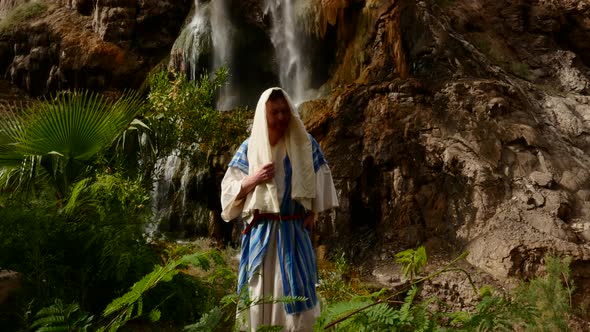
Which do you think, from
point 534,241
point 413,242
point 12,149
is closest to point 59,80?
point 12,149

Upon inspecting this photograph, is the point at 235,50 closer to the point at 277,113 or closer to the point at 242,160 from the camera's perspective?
the point at 242,160

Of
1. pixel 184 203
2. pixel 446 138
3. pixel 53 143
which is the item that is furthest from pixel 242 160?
pixel 184 203

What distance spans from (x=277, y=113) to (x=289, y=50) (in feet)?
27.4

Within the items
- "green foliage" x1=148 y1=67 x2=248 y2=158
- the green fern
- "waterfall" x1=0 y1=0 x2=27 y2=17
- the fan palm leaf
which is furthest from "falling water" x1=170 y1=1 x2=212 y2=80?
the green fern

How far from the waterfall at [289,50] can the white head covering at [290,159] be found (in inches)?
282

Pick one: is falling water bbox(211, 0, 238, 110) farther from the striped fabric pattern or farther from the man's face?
the man's face

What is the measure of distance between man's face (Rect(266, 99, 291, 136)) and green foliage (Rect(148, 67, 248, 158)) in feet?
10.8

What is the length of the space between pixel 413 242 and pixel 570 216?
193 cm

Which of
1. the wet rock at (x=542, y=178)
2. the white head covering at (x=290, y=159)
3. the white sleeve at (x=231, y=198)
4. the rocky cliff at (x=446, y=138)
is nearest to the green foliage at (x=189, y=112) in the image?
the rocky cliff at (x=446, y=138)

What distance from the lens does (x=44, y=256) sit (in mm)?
3562

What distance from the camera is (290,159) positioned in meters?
2.97

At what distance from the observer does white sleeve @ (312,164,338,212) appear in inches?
118

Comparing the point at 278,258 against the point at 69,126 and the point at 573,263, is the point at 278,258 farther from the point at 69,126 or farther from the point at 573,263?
the point at 573,263

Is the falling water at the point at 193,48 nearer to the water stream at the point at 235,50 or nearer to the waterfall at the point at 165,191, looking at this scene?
the water stream at the point at 235,50
